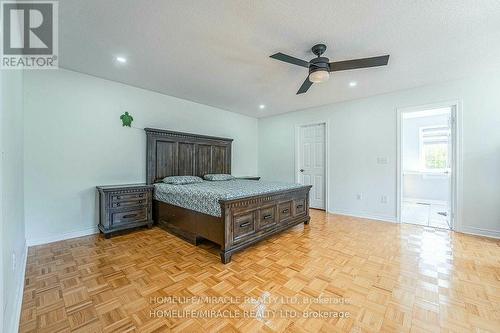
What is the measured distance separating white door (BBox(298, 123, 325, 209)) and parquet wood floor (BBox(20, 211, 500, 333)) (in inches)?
80.2

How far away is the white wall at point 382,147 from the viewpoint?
10.0 feet

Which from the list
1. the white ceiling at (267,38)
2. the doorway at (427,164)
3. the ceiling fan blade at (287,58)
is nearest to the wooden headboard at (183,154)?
the white ceiling at (267,38)

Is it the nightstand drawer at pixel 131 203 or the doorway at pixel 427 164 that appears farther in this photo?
the doorway at pixel 427 164

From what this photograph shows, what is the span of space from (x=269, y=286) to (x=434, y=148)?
612 centimetres

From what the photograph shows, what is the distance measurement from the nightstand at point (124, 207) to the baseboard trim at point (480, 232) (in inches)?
192

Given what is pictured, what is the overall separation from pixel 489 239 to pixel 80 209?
5832 millimetres

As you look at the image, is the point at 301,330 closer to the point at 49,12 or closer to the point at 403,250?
the point at 403,250

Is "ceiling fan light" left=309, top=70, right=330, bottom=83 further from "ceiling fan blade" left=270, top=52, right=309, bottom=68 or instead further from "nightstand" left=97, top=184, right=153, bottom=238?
"nightstand" left=97, top=184, right=153, bottom=238

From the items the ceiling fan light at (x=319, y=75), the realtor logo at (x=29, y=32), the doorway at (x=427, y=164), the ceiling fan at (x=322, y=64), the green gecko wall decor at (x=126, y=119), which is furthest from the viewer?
the doorway at (x=427, y=164)

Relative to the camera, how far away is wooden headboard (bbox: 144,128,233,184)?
12.1 feet

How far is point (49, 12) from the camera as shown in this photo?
180 cm

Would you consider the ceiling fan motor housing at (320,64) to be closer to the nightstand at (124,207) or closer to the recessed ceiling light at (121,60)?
the recessed ceiling light at (121,60)

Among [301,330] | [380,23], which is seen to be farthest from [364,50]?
[301,330]

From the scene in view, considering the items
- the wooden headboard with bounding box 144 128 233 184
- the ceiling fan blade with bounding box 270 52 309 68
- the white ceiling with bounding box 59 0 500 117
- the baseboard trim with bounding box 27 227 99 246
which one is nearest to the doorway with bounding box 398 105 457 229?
the white ceiling with bounding box 59 0 500 117
